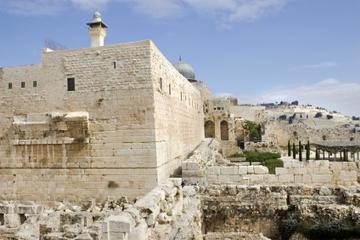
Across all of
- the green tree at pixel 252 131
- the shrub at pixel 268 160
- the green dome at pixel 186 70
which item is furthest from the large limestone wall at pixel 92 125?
the green tree at pixel 252 131

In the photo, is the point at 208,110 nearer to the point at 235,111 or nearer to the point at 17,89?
the point at 235,111

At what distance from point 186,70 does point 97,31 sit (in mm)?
23055

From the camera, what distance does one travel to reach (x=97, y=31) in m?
11.8

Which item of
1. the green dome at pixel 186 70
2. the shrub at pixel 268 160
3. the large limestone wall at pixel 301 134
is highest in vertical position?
the green dome at pixel 186 70

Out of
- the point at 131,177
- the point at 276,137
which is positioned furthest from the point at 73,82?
the point at 276,137

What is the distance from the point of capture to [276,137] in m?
39.1

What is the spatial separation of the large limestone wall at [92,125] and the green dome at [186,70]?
2327cm

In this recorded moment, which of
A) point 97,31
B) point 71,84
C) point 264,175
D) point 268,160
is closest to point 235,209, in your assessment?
point 264,175

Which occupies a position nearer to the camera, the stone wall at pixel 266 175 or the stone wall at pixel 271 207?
the stone wall at pixel 271 207

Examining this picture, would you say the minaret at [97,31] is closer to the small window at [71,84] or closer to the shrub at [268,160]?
the small window at [71,84]

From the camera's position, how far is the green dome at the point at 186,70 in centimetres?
3428

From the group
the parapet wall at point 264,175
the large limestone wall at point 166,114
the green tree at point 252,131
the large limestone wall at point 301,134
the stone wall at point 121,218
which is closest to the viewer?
the stone wall at point 121,218

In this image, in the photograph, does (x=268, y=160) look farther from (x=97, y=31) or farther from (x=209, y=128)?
(x=209, y=128)

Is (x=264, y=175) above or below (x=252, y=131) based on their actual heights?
below
